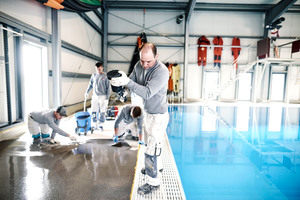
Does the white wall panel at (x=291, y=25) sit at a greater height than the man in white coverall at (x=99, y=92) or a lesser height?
greater

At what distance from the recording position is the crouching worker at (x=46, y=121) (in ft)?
10.2

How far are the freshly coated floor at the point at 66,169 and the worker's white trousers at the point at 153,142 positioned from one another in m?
0.33

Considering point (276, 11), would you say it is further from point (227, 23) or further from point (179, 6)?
point (179, 6)

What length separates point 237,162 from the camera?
115 inches

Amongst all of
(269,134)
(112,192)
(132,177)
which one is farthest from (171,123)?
(112,192)

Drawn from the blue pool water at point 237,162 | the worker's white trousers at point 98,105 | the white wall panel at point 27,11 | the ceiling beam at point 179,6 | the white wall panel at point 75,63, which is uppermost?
the ceiling beam at point 179,6

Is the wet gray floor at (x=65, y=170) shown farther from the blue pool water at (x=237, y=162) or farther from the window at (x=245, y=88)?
the window at (x=245, y=88)

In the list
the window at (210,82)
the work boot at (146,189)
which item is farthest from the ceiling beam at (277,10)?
the work boot at (146,189)

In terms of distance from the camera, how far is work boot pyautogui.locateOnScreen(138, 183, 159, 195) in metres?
1.95

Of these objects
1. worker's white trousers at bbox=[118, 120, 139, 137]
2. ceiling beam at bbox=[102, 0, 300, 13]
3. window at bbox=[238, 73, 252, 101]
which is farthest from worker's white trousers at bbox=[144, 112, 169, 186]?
window at bbox=[238, 73, 252, 101]

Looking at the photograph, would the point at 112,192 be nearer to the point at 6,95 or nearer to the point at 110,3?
the point at 6,95

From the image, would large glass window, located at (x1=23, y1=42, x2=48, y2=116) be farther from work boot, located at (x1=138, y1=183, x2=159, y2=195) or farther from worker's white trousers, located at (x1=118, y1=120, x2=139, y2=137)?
work boot, located at (x1=138, y1=183, x2=159, y2=195)

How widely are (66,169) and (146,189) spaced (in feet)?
4.04

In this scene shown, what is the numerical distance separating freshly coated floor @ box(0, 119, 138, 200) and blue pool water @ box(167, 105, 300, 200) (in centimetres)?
87
